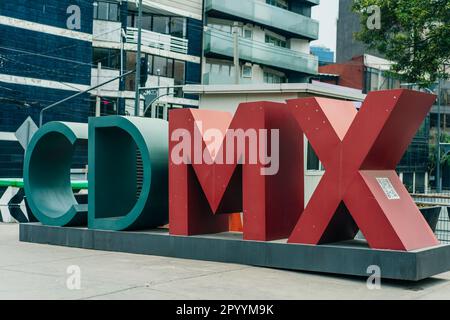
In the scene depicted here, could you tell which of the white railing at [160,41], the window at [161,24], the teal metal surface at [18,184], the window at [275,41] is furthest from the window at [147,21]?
the teal metal surface at [18,184]

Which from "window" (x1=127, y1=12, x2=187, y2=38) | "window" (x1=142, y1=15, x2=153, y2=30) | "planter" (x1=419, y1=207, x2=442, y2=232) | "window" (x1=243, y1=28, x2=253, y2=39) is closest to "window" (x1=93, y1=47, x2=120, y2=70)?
"window" (x1=127, y1=12, x2=187, y2=38)

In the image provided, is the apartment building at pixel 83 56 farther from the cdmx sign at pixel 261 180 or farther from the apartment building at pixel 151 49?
the cdmx sign at pixel 261 180

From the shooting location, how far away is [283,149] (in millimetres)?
11023

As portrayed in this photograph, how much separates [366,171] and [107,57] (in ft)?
102

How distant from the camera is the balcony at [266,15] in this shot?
44.9 meters

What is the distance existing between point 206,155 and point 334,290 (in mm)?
3645

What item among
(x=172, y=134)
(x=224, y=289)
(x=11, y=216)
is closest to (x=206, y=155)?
(x=172, y=134)

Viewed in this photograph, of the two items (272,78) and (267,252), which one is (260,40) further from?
(267,252)

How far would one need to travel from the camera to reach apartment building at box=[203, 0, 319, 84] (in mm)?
44750

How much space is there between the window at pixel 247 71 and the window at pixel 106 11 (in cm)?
1100

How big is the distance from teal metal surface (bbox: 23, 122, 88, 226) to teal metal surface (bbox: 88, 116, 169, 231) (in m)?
0.60

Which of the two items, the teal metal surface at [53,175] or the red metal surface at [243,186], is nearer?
the red metal surface at [243,186]

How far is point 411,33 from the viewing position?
19.0m

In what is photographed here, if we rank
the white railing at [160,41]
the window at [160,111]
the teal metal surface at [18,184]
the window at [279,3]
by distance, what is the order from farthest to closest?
the window at [279,3] → the window at [160,111] → the white railing at [160,41] → the teal metal surface at [18,184]
